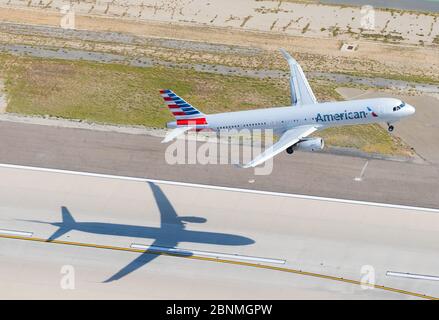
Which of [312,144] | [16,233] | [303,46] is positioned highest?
[303,46]

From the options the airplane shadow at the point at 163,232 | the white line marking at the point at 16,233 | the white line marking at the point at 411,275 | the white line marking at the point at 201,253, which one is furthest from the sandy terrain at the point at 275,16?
the white line marking at the point at 411,275

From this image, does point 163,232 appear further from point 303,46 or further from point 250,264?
point 303,46

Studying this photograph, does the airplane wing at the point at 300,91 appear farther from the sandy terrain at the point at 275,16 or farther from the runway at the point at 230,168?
the sandy terrain at the point at 275,16

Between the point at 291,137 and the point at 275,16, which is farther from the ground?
the point at 275,16

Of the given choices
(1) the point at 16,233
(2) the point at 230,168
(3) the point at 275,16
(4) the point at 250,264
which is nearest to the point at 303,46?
(3) the point at 275,16

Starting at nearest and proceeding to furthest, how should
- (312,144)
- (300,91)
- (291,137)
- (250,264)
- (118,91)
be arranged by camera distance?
(250,264) < (312,144) < (291,137) < (300,91) < (118,91)

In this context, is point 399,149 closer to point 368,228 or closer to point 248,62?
point 368,228

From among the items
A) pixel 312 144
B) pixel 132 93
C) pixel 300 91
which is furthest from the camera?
pixel 132 93
